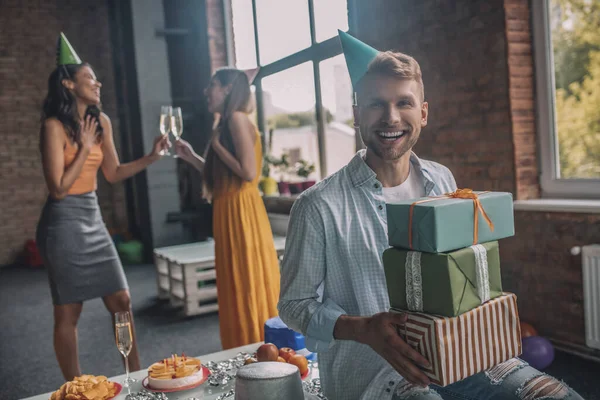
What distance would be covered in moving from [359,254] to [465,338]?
31 cm

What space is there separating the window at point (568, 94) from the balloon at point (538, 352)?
748 mm

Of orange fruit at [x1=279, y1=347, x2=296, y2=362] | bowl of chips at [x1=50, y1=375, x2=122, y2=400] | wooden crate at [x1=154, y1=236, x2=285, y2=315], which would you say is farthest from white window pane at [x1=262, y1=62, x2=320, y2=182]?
bowl of chips at [x1=50, y1=375, x2=122, y2=400]

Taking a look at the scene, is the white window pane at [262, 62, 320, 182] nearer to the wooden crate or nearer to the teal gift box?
the wooden crate

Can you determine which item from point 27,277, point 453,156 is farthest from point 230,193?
point 27,277

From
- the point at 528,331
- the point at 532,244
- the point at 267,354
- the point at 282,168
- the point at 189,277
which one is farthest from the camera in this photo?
the point at 282,168

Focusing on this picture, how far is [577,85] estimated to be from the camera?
2.86m

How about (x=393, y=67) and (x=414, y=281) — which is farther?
(x=393, y=67)

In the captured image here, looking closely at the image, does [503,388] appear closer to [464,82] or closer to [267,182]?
[464,82]

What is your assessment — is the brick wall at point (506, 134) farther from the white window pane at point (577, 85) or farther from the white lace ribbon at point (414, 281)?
the white lace ribbon at point (414, 281)

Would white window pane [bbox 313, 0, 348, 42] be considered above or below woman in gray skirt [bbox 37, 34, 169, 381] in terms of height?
above

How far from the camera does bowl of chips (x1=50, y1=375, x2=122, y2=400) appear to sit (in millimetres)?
1421

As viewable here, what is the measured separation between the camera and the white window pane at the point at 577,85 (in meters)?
2.78

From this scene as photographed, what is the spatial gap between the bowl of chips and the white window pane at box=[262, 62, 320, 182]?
3.70 meters

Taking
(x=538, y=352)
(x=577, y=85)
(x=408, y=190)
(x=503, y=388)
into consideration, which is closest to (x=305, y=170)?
(x=577, y=85)
